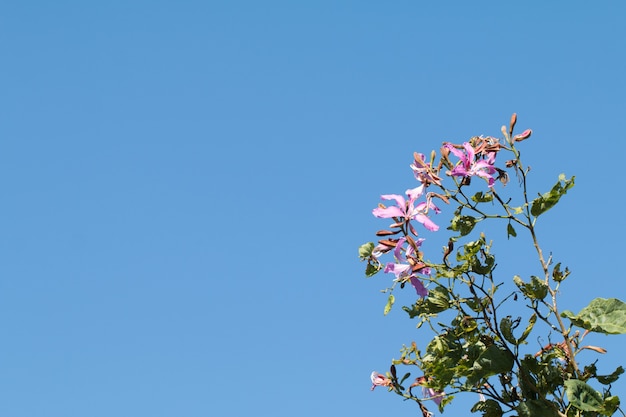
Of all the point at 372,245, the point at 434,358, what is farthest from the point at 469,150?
the point at 434,358

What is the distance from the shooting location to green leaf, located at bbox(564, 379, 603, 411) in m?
3.41

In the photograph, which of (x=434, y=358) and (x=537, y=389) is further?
(x=434, y=358)

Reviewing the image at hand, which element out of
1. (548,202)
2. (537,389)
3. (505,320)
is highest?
(548,202)

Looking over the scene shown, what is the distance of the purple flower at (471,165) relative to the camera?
378 centimetres

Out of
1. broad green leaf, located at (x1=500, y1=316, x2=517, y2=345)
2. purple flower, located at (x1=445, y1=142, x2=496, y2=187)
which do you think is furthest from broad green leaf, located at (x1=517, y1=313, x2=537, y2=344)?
purple flower, located at (x1=445, y1=142, x2=496, y2=187)

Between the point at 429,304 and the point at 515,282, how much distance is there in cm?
39

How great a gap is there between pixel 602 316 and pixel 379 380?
1.12 meters

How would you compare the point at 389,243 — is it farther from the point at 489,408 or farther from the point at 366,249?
the point at 489,408

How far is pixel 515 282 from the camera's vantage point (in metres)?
3.62

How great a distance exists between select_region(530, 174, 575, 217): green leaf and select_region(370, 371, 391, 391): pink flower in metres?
1.10

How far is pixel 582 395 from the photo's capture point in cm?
343

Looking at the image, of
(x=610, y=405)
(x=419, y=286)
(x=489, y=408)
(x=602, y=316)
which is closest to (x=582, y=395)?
(x=610, y=405)

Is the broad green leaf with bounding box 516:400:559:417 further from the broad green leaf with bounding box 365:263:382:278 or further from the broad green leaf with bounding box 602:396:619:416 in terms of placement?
the broad green leaf with bounding box 365:263:382:278

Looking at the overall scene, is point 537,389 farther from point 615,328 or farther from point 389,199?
point 389,199
